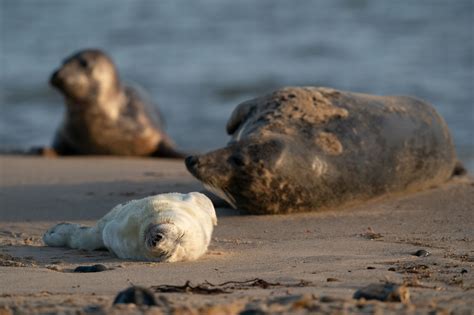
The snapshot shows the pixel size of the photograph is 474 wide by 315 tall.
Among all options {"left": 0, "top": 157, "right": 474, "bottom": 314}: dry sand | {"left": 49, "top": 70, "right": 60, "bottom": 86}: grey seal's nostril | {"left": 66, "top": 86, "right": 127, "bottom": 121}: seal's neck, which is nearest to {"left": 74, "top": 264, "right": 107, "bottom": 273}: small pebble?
{"left": 0, "top": 157, "right": 474, "bottom": 314}: dry sand

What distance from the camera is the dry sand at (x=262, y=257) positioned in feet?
11.7

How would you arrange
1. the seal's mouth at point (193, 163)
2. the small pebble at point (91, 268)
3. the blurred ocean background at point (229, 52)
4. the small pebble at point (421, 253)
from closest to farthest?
the small pebble at point (91, 268), the small pebble at point (421, 253), the seal's mouth at point (193, 163), the blurred ocean background at point (229, 52)

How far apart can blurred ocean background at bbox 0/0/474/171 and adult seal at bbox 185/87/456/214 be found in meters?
2.43

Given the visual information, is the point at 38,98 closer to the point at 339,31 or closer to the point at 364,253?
the point at 339,31

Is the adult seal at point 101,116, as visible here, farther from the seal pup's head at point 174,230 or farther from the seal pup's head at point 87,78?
the seal pup's head at point 174,230

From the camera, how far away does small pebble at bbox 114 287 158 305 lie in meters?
3.40

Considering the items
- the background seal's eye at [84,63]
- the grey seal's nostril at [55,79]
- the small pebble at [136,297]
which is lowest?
the grey seal's nostril at [55,79]

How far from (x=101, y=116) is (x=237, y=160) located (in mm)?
5030

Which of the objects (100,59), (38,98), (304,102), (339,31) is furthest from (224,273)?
(339,31)

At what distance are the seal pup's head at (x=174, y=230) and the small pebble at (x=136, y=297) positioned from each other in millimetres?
981

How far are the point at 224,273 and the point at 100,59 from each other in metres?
6.95

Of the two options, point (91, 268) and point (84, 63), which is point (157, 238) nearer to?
point (91, 268)

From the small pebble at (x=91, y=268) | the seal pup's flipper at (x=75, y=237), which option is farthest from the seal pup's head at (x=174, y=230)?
the seal pup's flipper at (x=75, y=237)

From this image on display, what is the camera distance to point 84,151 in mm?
10461
